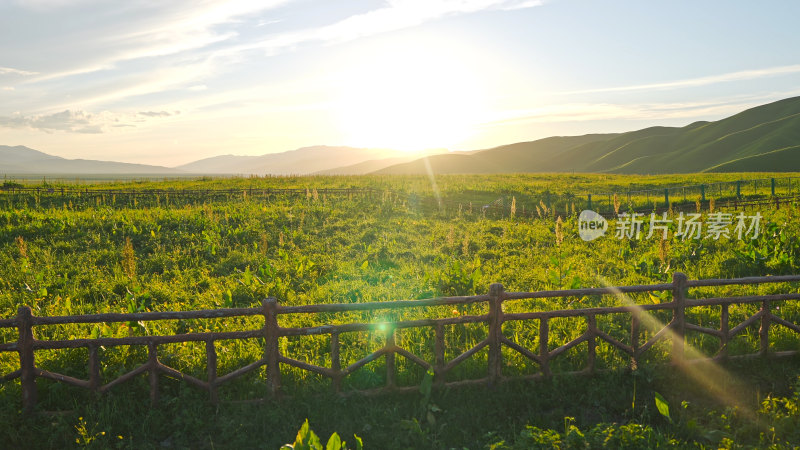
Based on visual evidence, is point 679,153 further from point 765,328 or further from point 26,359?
point 26,359

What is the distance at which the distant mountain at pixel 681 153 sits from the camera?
97.5 metres

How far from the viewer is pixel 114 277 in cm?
1237

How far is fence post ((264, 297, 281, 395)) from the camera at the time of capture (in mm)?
6035

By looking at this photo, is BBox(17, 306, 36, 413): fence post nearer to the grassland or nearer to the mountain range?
the grassland

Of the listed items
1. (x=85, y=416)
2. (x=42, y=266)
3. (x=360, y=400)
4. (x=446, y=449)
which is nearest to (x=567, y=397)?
(x=446, y=449)

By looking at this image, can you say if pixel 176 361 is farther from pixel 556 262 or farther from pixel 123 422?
pixel 556 262

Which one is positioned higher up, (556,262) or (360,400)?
(556,262)

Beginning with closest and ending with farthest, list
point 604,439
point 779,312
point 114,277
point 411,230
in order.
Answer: point 604,439 < point 779,312 < point 114,277 < point 411,230

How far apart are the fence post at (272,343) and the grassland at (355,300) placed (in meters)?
0.33

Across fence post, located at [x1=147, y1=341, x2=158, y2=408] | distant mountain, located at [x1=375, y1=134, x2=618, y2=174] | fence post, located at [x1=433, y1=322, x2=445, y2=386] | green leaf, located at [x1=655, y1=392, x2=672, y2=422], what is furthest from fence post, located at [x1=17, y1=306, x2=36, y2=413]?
distant mountain, located at [x1=375, y1=134, x2=618, y2=174]

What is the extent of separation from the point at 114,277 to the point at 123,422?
25.7 feet

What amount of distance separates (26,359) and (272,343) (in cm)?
305

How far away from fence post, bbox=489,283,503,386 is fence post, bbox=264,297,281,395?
2875 millimetres

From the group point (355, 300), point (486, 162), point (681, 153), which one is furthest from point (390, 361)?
point (486, 162)
